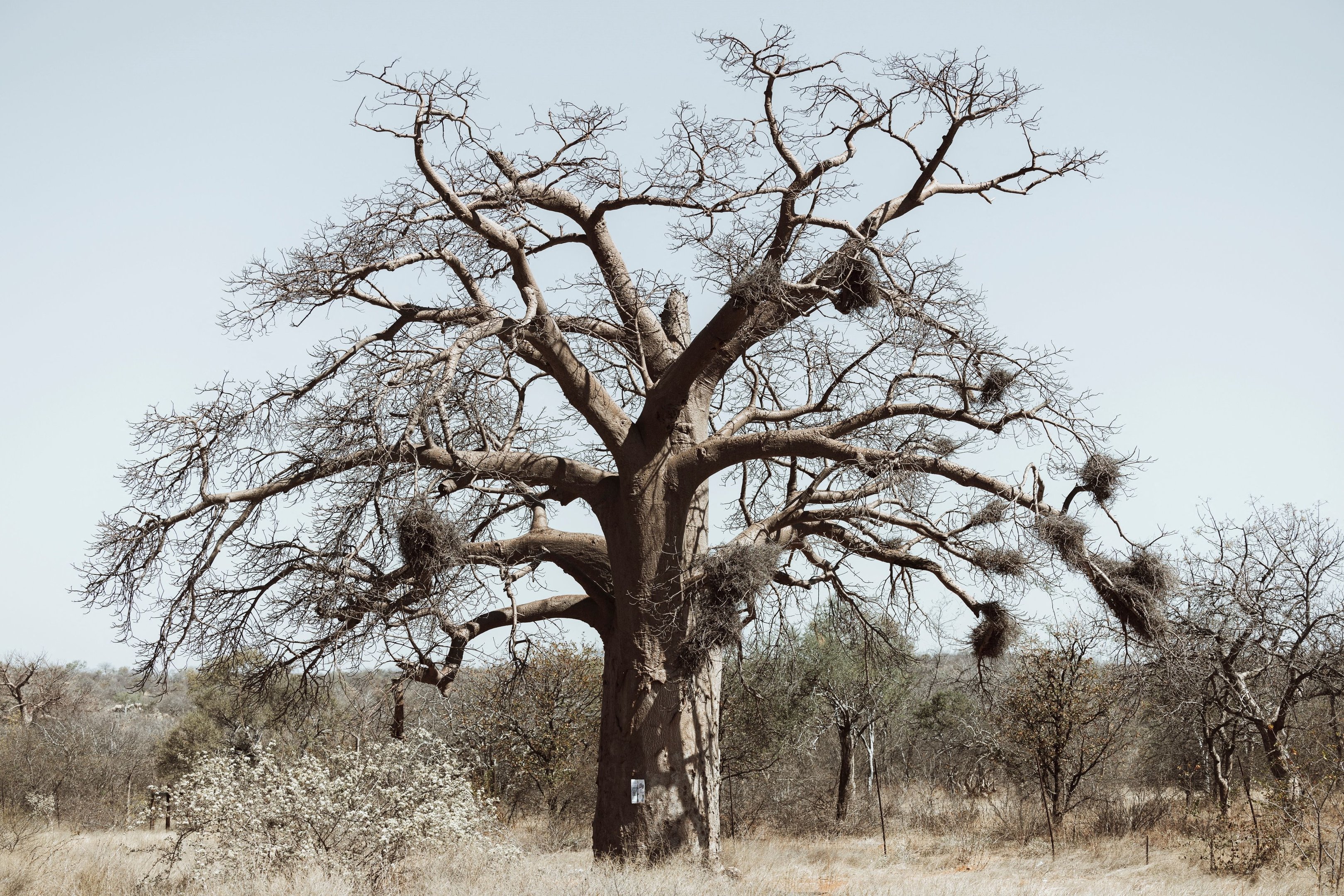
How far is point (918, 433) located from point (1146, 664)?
360cm

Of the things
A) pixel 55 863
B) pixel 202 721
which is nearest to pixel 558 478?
pixel 55 863

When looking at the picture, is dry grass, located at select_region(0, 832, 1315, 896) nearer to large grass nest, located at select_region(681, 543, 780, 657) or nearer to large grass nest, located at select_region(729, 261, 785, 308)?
large grass nest, located at select_region(681, 543, 780, 657)

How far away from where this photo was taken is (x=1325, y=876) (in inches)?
399

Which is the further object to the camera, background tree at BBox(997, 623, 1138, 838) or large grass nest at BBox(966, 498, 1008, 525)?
background tree at BBox(997, 623, 1138, 838)

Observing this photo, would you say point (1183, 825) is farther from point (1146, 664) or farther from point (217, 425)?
point (217, 425)

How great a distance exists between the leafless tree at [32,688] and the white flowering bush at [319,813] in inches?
830

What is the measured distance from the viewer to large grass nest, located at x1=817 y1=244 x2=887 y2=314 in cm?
880

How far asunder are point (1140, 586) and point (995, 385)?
82.4 inches

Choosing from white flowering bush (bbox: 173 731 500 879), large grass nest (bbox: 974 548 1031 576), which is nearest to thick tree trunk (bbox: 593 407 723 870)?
white flowering bush (bbox: 173 731 500 879)

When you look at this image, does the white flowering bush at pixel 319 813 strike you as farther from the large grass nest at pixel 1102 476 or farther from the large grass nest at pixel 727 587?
the large grass nest at pixel 1102 476

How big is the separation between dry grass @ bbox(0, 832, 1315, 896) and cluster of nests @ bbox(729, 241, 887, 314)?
4.75m

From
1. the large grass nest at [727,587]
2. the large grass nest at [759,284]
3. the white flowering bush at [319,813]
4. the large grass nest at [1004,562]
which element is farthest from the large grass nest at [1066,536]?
the white flowering bush at [319,813]

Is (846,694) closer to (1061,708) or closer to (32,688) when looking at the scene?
(1061,708)

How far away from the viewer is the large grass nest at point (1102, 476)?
838 cm
